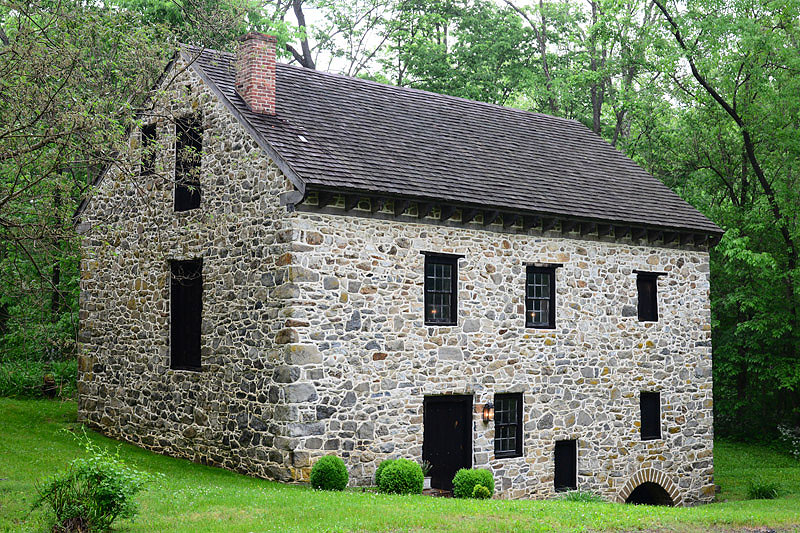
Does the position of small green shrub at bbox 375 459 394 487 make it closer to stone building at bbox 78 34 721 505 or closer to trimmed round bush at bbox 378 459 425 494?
trimmed round bush at bbox 378 459 425 494

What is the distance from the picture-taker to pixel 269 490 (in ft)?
42.8

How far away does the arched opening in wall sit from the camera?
19.4 meters

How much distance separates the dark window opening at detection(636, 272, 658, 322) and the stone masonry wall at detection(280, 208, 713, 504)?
0.56 feet

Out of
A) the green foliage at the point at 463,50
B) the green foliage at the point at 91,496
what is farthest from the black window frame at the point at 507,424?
the green foliage at the point at 463,50

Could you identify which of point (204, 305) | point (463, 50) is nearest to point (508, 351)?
point (204, 305)

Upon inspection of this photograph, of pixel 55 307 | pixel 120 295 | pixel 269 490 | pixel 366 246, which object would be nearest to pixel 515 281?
pixel 366 246

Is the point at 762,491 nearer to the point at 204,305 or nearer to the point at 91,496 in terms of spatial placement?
the point at 204,305

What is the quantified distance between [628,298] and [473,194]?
16.0ft

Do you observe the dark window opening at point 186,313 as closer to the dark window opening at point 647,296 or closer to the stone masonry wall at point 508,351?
the stone masonry wall at point 508,351

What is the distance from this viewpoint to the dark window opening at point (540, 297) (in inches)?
690

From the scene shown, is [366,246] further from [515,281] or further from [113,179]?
[113,179]

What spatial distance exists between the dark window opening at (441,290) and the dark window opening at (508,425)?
201 cm

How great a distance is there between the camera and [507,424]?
1691cm

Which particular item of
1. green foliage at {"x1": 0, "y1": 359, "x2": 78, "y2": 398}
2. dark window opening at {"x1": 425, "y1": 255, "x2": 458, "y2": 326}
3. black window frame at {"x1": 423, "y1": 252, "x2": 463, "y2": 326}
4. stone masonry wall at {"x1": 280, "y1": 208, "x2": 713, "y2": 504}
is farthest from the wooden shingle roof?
green foliage at {"x1": 0, "y1": 359, "x2": 78, "y2": 398}
